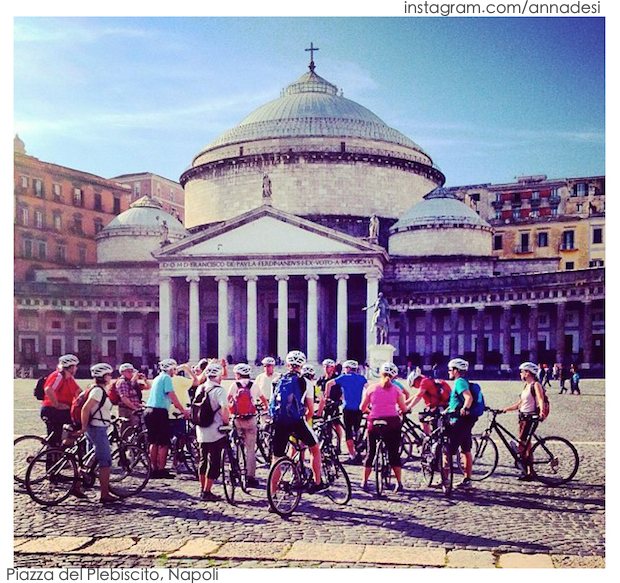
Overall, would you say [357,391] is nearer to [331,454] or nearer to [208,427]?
[331,454]

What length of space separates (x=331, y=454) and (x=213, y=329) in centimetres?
2861

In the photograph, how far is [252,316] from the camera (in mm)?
36312

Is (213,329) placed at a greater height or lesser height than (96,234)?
lesser

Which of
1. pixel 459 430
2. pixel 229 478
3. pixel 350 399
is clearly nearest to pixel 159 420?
pixel 229 478

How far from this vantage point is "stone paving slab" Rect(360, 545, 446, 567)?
24.7 ft

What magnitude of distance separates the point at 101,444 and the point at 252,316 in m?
27.1

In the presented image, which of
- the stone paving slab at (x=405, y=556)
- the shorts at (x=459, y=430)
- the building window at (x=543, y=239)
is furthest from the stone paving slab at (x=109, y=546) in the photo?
the building window at (x=543, y=239)

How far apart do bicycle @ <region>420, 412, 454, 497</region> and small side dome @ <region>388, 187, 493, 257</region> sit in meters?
31.6

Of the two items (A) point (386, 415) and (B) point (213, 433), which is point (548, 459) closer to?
(A) point (386, 415)

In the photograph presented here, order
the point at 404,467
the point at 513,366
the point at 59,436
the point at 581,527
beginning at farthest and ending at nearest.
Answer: the point at 513,366 → the point at 404,467 → the point at 59,436 → the point at 581,527

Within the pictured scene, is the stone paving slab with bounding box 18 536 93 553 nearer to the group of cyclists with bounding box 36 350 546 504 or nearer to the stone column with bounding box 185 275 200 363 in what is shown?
the group of cyclists with bounding box 36 350 546 504

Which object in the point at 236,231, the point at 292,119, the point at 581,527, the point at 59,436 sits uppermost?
the point at 292,119
